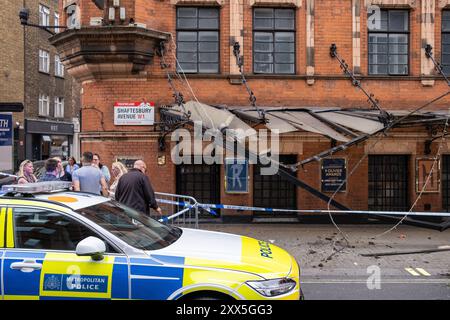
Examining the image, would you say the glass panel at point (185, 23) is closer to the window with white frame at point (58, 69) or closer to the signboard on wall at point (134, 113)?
the signboard on wall at point (134, 113)

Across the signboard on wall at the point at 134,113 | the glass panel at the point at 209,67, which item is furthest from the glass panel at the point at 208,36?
the signboard on wall at the point at 134,113

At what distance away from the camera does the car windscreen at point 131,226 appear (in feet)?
15.2

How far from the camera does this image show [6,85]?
2659cm

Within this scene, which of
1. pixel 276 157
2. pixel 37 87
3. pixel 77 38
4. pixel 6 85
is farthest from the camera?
pixel 37 87

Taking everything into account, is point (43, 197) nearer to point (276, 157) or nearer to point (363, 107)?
point (276, 157)

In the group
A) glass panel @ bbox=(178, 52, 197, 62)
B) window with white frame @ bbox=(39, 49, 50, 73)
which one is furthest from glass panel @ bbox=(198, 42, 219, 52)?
window with white frame @ bbox=(39, 49, 50, 73)

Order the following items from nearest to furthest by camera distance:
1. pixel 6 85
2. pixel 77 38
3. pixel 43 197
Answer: pixel 43 197, pixel 77 38, pixel 6 85

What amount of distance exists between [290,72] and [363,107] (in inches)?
83.7

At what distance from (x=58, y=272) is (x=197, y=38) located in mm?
9067

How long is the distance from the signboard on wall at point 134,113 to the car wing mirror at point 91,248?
788 cm

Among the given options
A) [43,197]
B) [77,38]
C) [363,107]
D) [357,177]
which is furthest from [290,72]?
[43,197]

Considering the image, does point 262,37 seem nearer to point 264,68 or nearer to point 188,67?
point 264,68

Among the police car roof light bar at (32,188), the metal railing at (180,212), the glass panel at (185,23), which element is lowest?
the metal railing at (180,212)
